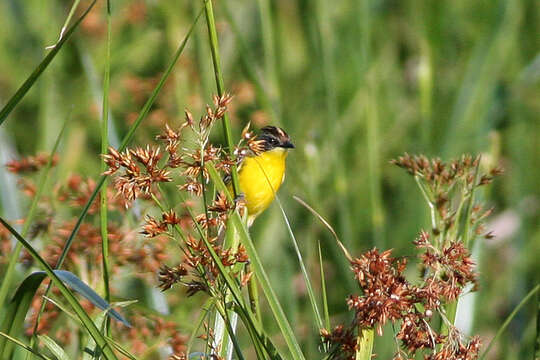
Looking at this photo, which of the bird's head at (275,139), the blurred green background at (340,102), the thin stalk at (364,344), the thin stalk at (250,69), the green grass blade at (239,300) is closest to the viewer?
the green grass blade at (239,300)

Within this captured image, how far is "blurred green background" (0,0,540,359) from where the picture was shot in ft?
11.1

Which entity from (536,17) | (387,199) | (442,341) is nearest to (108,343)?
(442,341)

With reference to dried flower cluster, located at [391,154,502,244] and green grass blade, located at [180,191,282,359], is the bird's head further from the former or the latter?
→ green grass blade, located at [180,191,282,359]

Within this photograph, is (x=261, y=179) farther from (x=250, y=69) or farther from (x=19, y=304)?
(x=19, y=304)

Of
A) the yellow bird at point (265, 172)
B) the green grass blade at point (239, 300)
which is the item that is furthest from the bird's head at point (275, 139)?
the green grass blade at point (239, 300)

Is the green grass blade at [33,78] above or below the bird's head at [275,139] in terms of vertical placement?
below

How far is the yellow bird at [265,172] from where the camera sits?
3.22 m

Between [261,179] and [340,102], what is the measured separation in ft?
5.67

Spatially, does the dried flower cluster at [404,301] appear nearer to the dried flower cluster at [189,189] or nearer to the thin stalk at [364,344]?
the thin stalk at [364,344]

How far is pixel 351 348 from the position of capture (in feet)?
5.03

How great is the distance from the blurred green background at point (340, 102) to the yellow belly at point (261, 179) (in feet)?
0.49

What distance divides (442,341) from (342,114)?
11.0 ft

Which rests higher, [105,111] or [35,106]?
[35,106]

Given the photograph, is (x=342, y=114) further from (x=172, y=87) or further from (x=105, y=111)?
(x=105, y=111)
